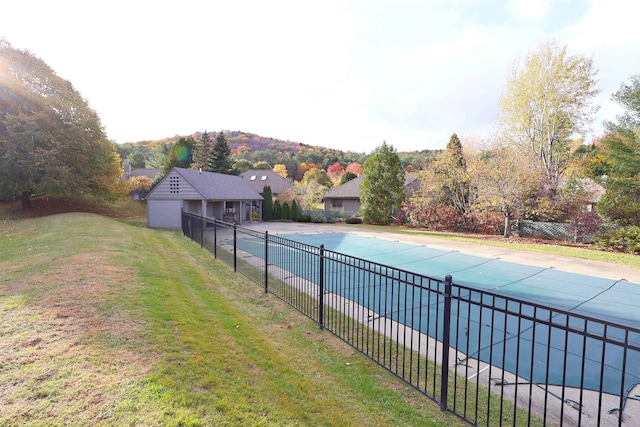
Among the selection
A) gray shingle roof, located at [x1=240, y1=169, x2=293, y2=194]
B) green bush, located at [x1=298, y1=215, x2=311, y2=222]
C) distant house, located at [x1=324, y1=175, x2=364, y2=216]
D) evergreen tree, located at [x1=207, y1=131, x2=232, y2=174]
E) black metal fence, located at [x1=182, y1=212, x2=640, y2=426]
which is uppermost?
evergreen tree, located at [x1=207, y1=131, x2=232, y2=174]

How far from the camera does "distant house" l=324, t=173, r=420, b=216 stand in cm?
3088

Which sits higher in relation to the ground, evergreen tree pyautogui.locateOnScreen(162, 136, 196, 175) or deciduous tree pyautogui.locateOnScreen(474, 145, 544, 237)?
evergreen tree pyautogui.locateOnScreen(162, 136, 196, 175)

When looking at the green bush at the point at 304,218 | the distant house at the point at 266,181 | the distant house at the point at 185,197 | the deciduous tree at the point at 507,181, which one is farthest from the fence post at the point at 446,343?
the distant house at the point at 266,181

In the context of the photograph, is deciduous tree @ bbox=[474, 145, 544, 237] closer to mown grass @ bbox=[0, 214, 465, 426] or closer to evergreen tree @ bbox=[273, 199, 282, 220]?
mown grass @ bbox=[0, 214, 465, 426]

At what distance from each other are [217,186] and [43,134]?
11.2 meters

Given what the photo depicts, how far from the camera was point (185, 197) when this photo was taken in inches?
874

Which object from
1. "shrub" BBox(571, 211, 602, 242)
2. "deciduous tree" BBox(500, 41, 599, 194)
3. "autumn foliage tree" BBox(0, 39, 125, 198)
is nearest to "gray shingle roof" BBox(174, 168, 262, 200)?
"autumn foliage tree" BBox(0, 39, 125, 198)

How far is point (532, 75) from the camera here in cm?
2053

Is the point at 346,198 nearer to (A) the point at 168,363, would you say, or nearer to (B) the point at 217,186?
(B) the point at 217,186

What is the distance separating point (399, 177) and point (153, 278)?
74.5 feet

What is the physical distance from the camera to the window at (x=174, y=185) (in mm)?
22203

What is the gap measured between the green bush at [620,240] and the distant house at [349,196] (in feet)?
53.0

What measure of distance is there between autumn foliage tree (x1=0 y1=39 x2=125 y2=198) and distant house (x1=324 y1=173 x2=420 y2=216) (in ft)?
67.7

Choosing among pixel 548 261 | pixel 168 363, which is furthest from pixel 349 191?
pixel 168 363
